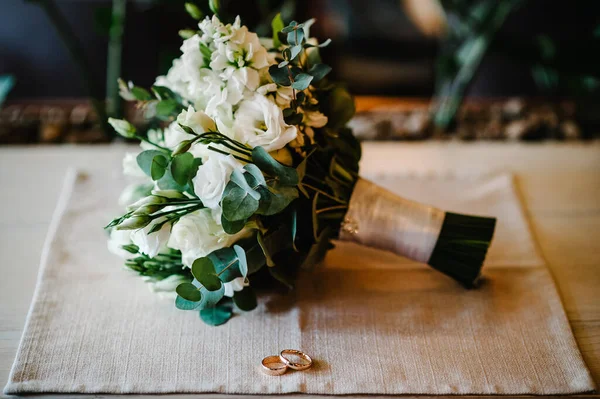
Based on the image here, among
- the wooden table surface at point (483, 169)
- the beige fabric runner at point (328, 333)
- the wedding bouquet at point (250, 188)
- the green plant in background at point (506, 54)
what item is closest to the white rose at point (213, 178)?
the wedding bouquet at point (250, 188)

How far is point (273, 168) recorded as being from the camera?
687 mm

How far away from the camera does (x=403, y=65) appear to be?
1.91m

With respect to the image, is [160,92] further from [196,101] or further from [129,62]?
[129,62]

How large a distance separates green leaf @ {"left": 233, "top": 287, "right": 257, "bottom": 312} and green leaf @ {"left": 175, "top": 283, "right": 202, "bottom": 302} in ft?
0.23

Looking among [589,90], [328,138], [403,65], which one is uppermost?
[328,138]

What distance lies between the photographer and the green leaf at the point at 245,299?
2.57 feet

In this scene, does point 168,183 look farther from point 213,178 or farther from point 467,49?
point 467,49

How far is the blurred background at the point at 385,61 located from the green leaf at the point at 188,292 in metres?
0.52

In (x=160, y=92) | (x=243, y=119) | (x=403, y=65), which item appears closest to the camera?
(x=243, y=119)

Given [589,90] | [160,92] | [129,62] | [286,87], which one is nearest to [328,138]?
[286,87]

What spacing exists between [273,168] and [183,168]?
11cm

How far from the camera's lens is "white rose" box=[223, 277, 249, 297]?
754 millimetres

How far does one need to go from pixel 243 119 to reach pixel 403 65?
1317 millimetres

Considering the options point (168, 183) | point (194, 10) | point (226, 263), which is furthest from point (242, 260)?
point (194, 10)
